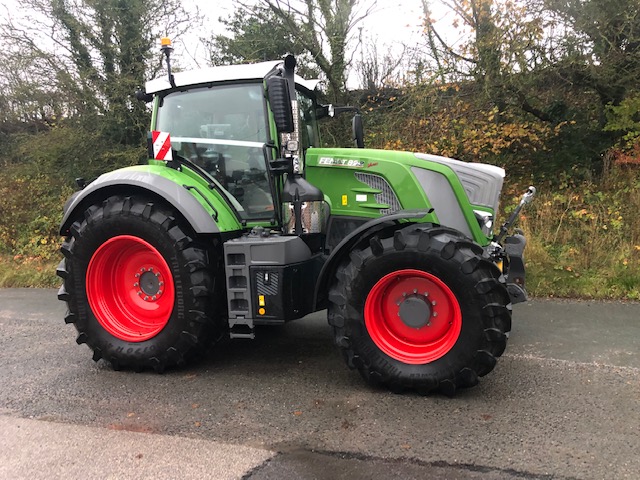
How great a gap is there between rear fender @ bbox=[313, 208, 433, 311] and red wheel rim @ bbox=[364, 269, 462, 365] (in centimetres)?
35

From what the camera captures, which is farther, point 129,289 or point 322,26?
point 322,26

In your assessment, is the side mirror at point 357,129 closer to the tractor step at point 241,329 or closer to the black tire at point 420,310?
the black tire at point 420,310

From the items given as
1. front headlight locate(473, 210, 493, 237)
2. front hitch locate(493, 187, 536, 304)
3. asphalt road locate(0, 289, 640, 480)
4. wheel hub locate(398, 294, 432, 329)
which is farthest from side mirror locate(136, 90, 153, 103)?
front hitch locate(493, 187, 536, 304)

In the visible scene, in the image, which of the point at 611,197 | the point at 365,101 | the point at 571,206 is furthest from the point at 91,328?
the point at 365,101

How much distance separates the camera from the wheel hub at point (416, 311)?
349 centimetres

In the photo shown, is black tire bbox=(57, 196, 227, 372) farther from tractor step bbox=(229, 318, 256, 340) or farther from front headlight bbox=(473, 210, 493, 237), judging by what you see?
front headlight bbox=(473, 210, 493, 237)

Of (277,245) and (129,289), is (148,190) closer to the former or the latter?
(129,289)

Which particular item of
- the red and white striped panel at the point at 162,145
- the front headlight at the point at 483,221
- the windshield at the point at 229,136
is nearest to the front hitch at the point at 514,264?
the front headlight at the point at 483,221

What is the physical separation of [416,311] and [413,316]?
1.7 inches

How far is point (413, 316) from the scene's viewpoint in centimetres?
351

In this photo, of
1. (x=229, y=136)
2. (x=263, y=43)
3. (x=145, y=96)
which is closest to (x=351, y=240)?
(x=229, y=136)

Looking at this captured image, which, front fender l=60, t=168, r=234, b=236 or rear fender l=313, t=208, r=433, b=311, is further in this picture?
front fender l=60, t=168, r=234, b=236

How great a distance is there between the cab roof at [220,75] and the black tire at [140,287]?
3.37 ft

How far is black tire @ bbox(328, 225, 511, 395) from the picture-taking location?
10.8 feet
